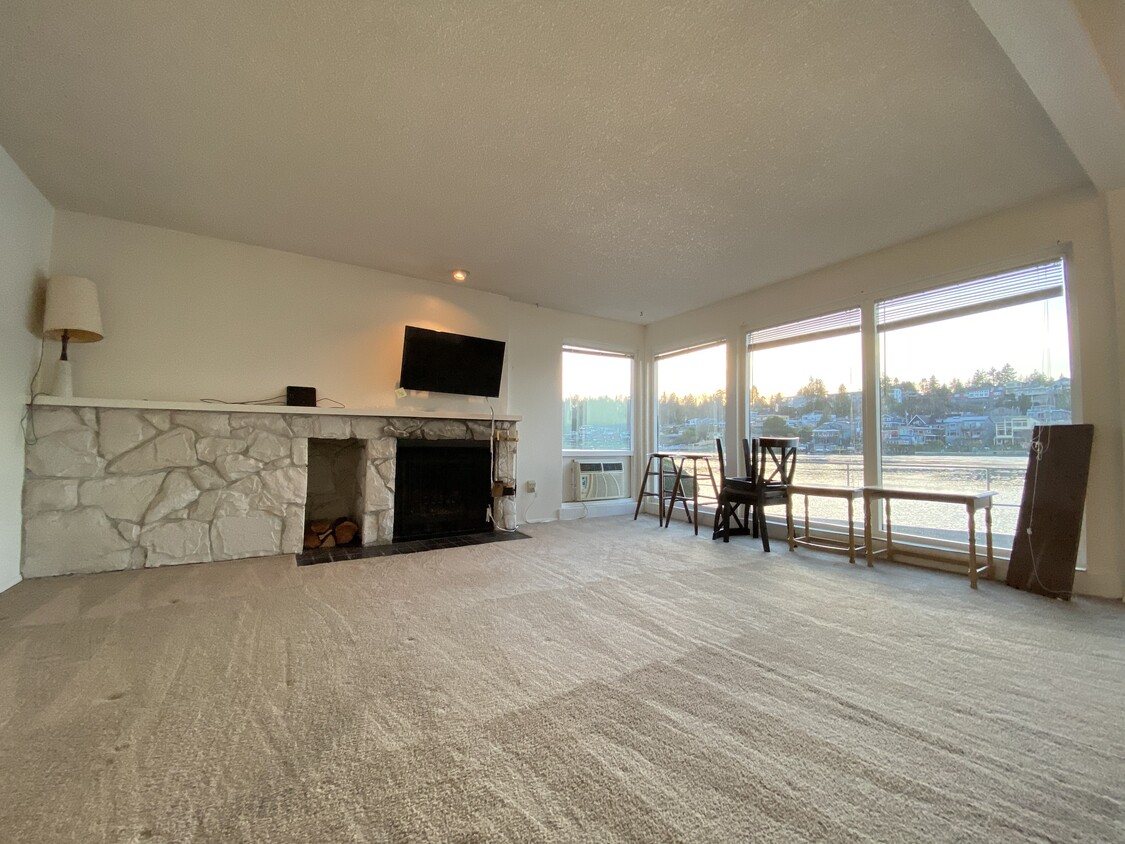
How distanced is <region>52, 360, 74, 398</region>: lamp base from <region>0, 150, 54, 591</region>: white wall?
121 millimetres

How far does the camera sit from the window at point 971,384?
9.30 feet

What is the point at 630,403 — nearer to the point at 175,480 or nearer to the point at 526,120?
the point at 526,120

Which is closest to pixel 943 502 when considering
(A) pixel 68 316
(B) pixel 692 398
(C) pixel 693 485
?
(C) pixel 693 485

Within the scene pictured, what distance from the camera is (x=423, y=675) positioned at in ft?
5.19

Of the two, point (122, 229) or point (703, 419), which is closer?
point (122, 229)

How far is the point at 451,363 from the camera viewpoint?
4238 millimetres

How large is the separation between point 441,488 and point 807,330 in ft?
12.0

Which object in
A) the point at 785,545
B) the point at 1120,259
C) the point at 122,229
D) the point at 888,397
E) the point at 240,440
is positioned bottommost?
the point at 785,545

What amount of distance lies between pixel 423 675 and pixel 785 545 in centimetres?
337

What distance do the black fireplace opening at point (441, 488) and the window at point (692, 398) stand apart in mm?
2393

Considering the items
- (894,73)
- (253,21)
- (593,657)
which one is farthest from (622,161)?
(593,657)

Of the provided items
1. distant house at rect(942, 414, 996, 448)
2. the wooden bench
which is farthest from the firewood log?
distant house at rect(942, 414, 996, 448)

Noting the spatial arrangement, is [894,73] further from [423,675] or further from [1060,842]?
[423,675]

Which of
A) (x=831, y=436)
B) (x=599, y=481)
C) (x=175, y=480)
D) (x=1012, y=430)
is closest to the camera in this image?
(x=1012, y=430)
